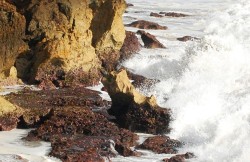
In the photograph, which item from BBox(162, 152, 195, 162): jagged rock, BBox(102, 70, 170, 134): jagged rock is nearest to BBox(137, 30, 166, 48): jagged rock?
BBox(102, 70, 170, 134): jagged rock

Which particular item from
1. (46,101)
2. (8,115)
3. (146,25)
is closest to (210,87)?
(46,101)

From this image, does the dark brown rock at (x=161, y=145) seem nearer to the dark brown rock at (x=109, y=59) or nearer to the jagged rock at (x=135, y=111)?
the jagged rock at (x=135, y=111)

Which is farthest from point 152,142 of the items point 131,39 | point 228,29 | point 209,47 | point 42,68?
point 228,29

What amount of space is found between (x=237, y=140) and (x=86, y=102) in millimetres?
3588

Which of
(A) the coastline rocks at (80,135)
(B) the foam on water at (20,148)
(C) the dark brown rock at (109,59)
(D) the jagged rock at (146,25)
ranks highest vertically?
(D) the jagged rock at (146,25)

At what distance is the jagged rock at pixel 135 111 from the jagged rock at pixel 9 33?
240 centimetres

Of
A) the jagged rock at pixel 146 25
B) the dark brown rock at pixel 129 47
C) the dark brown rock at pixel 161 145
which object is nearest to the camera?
the dark brown rock at pixel 161 145

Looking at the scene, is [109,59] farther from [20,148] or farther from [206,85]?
[20,148]

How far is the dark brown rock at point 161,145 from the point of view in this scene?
914cm

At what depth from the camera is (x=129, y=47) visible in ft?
59.3

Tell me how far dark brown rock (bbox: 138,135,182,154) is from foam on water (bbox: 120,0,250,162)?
200 mm

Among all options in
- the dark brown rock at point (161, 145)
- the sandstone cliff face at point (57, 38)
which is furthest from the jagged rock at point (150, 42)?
the dark brown rock at point (161, 145)

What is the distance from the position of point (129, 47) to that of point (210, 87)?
5616mm

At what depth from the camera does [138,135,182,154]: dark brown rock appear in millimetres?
9141
